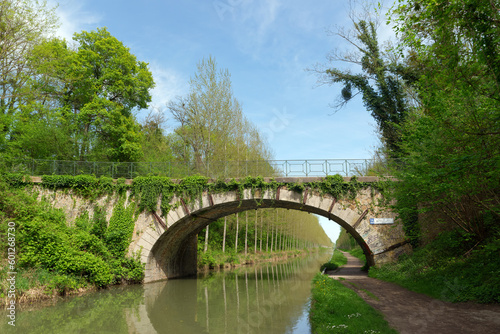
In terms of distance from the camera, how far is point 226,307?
11.6 metres

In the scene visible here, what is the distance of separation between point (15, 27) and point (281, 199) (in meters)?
16.5

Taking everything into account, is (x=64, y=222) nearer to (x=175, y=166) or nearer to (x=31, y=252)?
(x=31, y=252)

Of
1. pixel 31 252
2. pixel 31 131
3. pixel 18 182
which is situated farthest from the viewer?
pixel 31 131

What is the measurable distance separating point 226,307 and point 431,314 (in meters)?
6.49

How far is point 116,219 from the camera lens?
16.4 metres

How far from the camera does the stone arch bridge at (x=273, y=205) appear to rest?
15.6 meters

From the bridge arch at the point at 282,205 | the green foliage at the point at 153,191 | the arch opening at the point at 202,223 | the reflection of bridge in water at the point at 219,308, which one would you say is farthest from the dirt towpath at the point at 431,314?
the green foliage at the point at 153,191

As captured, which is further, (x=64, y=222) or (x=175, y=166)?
(x=175, y=166)

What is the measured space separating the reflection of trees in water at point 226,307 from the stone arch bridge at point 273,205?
100 inches

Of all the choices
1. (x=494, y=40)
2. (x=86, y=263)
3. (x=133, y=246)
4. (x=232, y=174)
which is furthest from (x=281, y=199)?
(x=494, y=40)

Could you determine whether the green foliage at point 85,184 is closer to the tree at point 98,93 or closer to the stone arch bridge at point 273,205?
the stone arch bridge at point 273,205

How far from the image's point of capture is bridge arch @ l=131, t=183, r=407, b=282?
15.5 meters

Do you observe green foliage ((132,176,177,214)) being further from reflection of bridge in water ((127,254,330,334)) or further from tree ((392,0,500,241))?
tree ((392,0,500,241))

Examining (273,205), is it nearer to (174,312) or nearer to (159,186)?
(159,186)
